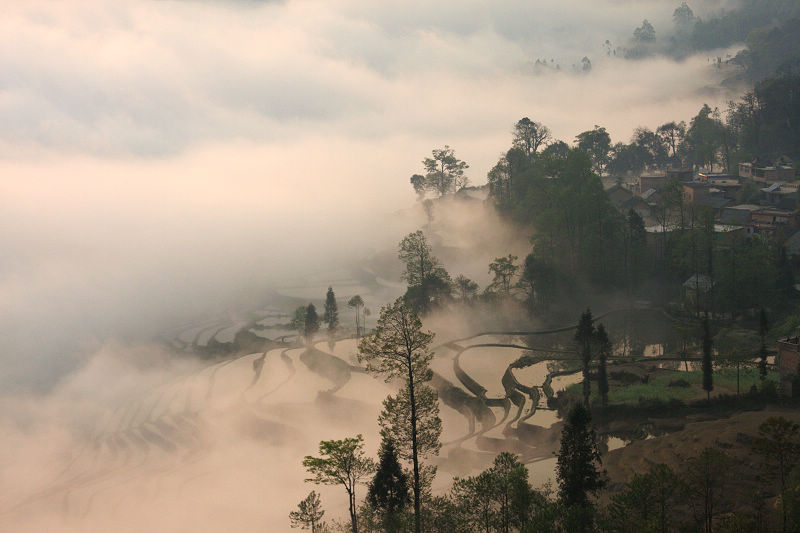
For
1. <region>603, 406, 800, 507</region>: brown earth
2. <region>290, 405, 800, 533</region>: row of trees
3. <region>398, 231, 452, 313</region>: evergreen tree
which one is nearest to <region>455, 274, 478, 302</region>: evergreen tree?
<region>398, 231, 452, 313</region>: evergreen tree

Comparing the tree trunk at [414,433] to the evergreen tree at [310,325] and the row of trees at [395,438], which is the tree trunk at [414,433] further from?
the evergreen tree at [310,325]

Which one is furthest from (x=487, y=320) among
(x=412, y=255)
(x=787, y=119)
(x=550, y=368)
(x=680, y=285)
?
(x=787, y=119)

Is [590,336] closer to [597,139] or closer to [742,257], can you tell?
[742,257]

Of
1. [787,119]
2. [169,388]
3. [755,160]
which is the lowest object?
[169,388]

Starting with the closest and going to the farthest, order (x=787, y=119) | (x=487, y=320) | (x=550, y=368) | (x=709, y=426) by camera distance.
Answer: (x=709, y=426)
(x=550, y=368)
(x=487, y=320)
(x=787, y=119)

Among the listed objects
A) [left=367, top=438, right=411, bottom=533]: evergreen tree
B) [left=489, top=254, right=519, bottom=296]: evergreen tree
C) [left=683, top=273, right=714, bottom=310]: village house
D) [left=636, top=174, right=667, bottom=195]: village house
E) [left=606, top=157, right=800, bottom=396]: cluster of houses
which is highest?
[left=636, top=174, right=667, bottom=195]: village house

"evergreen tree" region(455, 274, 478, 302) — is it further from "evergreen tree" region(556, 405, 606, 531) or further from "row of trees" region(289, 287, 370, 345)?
"evergreen tree" region(556, 405, 606, 531)
